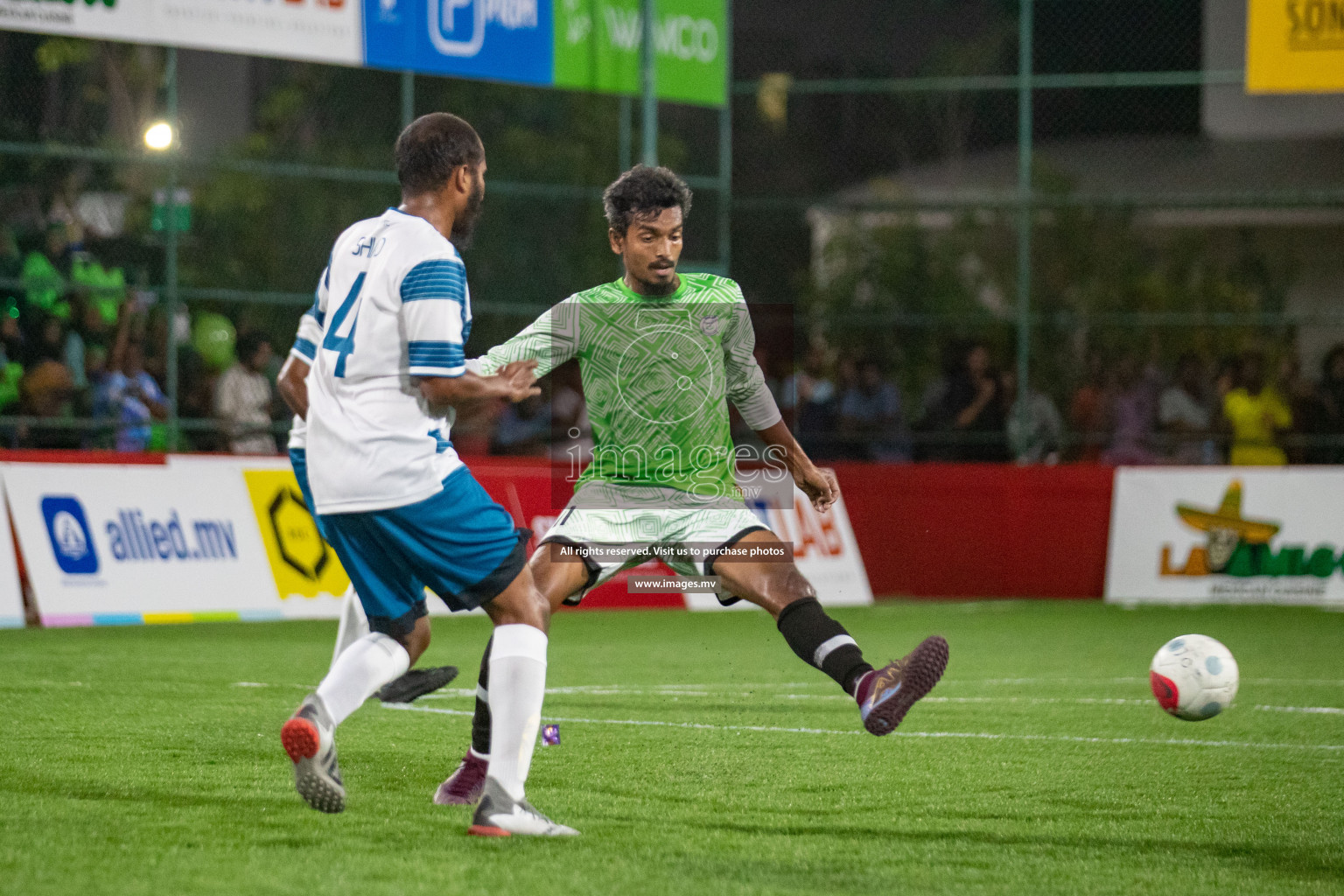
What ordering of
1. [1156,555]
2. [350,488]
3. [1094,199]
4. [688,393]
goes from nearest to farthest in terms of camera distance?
[350,488], [688,393], [1156,555], [1094,199]

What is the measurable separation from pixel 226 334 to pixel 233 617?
9.74ft

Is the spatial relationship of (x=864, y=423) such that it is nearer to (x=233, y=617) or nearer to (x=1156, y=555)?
(x=1156, y=555)

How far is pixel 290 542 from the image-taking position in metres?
13.8

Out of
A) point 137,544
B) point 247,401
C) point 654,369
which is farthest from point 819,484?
point 247,401

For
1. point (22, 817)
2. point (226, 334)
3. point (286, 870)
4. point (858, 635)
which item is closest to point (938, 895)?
point (286, 870)

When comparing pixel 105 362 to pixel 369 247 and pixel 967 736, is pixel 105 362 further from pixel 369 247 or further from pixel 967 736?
pixel 369 247

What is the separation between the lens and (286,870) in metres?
4.72

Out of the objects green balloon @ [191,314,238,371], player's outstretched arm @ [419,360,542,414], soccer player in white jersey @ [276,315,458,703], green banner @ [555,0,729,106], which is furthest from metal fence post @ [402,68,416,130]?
player's outstretched arm @ [419,360,542,414]

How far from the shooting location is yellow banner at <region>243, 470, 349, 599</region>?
1365 centimetres

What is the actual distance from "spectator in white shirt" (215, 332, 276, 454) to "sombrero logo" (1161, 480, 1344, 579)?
26.5 ft

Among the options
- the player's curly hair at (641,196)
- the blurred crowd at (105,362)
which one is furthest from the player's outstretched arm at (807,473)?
the blurred crowd at (105,362)

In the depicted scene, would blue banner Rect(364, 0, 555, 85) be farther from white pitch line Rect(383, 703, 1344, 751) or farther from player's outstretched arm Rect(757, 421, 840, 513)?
player's outstretched arm Rect(757, 421, 840, 513)

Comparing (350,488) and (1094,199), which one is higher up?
(1094,199)

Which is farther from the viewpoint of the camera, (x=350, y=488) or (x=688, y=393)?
(x=688, y=393)
